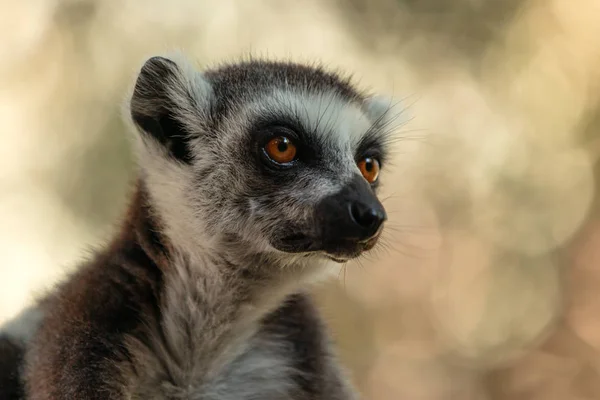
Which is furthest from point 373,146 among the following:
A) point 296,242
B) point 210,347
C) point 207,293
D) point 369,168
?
point 210,347

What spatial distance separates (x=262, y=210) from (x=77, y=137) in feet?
13.8

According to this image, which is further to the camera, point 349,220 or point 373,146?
point 373,146

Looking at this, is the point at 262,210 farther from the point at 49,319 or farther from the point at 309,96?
the point at 49,319

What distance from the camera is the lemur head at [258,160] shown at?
2307mm

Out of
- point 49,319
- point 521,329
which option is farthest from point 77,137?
point 521,329

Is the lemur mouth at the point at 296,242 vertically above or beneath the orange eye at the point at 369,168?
beneath

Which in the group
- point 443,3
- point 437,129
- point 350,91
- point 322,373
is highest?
point 443,3

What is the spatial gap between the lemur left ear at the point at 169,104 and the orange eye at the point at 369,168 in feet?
2.31

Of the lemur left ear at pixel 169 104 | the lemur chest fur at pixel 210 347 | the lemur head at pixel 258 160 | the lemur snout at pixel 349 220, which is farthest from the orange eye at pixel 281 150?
the lemur chest fur at pixel 210 347

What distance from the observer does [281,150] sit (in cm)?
246

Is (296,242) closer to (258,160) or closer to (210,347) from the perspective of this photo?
(258,160)

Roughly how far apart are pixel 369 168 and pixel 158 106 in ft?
3.05

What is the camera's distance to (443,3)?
6.94 metres

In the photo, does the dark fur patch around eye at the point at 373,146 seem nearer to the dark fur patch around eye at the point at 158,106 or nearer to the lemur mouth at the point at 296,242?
the lemur mouth at the point at 296,242
